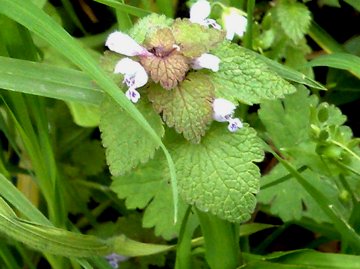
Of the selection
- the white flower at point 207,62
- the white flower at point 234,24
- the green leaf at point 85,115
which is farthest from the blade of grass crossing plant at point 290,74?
the green leaf at point 85,115

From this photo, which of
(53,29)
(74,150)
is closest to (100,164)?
(74,150)

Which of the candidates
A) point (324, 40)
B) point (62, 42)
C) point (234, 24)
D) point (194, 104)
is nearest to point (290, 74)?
point (234, 24)

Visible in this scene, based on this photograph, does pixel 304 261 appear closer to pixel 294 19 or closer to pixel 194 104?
pixel 194 104

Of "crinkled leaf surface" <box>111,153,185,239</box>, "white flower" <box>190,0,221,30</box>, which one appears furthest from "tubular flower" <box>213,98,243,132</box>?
"crinkled leaf surface" <box>111,153,185,239</box>

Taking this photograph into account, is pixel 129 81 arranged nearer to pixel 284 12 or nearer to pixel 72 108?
pixel 72 108

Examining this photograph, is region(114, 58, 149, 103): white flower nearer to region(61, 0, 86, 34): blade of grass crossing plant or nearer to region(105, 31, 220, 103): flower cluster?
region(105, 31, 220, 103): flower cluster

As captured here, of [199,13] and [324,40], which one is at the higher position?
[199,13]

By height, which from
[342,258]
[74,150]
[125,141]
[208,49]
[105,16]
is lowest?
[74,150]
